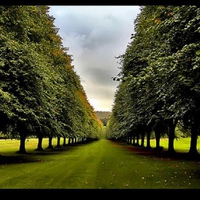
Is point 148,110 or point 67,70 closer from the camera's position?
point 148,110

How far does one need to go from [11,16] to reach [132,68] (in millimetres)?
11050

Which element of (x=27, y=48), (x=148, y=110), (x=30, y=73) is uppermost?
(x=27, y=48)

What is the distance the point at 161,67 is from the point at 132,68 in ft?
40.9

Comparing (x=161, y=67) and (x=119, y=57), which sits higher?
(x=119, y=57)

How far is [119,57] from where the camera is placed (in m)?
27.8

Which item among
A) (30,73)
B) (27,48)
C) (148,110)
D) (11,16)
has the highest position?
(11,16)

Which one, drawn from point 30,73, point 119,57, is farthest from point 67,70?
point 30,73

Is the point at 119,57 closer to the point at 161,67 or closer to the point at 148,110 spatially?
the point at 148,110

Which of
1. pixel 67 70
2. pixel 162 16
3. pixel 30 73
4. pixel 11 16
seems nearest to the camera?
pixel 162 16

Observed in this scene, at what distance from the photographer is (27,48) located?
2170 centimetres

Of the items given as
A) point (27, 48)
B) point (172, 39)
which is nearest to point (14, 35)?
point (27, 48)
